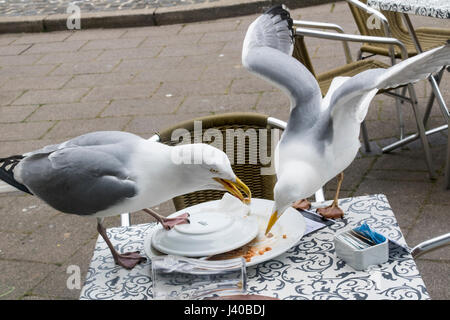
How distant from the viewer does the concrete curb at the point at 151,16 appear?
7391mm

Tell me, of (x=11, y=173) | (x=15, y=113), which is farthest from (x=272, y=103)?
(x=11, y=173)

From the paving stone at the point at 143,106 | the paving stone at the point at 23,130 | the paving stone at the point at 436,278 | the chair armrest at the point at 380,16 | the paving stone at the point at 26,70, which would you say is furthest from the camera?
the paving stone at the point at 26,70

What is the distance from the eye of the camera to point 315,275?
168 cm

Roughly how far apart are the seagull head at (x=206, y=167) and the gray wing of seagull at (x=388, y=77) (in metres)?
0.36

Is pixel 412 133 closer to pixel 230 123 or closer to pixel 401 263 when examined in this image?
pixel 230 123

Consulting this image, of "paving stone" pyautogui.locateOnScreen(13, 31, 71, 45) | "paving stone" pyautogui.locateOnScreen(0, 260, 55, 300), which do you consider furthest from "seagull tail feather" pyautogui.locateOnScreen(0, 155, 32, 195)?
"paving stone" pyautogui.locateOnScreen(13, 31, 71, 45)

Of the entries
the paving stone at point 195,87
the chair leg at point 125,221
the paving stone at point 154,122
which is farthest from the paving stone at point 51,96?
the chair leg at point 125,221

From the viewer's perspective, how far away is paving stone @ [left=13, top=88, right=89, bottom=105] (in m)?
5.69

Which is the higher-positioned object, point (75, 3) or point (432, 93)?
point (432, 93)

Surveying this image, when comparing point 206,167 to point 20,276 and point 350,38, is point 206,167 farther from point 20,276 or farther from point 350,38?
point 350,38

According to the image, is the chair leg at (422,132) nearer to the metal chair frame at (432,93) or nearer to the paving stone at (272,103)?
the metal chair frame at (432,93)

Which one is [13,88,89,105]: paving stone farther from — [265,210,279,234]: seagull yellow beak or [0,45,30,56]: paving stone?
[265,210,279,234]: seagull yellow beak

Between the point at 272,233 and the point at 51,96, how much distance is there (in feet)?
14.4

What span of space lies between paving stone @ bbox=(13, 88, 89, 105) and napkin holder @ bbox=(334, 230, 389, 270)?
436cm
